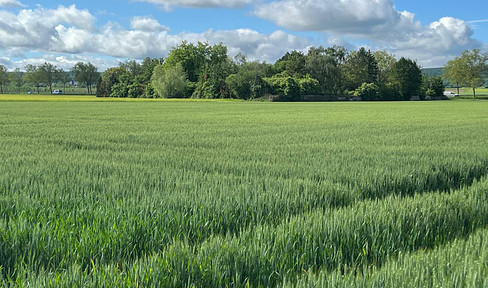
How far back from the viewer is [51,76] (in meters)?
161

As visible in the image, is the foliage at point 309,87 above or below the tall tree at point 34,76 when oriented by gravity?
below

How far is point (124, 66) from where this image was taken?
16800 cm

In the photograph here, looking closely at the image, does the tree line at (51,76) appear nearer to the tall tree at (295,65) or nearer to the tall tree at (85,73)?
the tall tree at (85,73)

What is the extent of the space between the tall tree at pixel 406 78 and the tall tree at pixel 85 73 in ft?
356

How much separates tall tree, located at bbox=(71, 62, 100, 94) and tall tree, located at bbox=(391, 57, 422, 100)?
10853cm

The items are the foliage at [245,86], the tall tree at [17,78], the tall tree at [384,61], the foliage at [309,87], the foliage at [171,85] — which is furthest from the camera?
the tall tree at [17,78]

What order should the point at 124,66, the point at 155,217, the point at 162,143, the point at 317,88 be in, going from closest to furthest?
the point at 155,217 < the point at 162,143 < the point at 317,88 < the point at 124,66

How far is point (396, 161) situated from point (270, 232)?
21.0ft

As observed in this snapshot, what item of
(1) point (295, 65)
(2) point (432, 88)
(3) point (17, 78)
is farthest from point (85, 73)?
(2) point (432, 88)

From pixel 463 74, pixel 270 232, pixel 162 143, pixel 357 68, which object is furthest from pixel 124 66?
pixel 270 232

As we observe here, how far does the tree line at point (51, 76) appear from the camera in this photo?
158 meters

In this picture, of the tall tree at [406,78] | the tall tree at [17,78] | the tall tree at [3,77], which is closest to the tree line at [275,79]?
the tall tree at [406,78]

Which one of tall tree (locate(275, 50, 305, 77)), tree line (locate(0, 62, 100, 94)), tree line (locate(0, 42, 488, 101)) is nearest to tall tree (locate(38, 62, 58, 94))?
tree line (locate(0, 62, 100, 94))

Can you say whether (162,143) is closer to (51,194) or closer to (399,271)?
(51,194)
